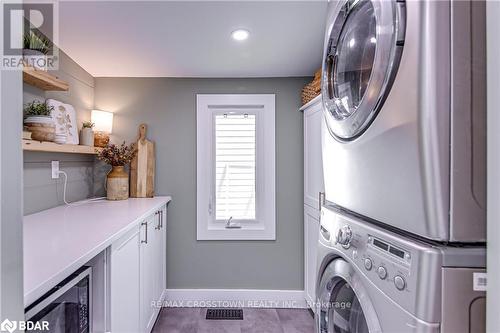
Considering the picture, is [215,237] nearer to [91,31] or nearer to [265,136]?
[265,136]

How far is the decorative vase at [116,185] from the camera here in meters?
2.37

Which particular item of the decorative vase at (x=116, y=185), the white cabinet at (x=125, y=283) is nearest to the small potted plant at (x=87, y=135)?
the decorative vase at (x=116, y=185)

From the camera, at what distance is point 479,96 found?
0.57 metres

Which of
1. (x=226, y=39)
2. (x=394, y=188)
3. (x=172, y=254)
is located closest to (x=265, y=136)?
(x=226, y=39)

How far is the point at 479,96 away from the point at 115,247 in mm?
1531

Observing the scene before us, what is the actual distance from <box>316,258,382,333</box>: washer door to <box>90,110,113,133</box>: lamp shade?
232cm

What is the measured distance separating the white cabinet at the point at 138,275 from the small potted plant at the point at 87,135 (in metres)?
0.84

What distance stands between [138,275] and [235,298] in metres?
1.20

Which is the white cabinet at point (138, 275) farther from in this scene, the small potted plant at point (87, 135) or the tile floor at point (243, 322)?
the small potted plant at point (87, 135)

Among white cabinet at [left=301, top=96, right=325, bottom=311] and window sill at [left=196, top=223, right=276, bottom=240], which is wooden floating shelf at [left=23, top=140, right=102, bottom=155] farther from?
white cabinet at [left=301, top=96, right=325, bottom=311]

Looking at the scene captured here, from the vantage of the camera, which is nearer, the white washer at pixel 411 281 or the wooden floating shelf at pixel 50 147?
the white washer at pixel 411 281

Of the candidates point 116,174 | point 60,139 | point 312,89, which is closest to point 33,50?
point 60,139

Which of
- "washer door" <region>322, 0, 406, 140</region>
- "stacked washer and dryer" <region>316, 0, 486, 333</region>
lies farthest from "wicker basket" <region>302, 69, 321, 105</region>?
"stacked washer and dryer" <region>316, 0, 486, 333</region>

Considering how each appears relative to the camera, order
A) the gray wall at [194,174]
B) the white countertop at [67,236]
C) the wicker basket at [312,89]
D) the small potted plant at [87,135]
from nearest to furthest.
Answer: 1. the white countertop at [67,236]
2. the wicker basket at [312,89]
3. the small potted plant at [87,135]
4. the gray wall at [194,174]
